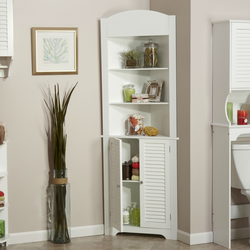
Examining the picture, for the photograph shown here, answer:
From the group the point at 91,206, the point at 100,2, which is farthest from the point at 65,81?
the point at 91,206

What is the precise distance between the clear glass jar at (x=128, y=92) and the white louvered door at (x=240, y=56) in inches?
37.0

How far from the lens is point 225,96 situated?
309 cm

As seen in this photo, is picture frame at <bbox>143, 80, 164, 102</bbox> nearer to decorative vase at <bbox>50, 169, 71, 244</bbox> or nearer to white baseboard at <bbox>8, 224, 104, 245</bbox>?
decorative vase at <bbox>50, 169, 71, 244</bbox>

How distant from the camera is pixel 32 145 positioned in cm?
337

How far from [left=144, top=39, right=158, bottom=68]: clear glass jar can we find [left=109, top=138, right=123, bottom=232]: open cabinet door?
0.76 m

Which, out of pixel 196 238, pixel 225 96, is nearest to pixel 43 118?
pixel 225 96

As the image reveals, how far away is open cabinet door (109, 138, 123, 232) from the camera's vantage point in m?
3.25

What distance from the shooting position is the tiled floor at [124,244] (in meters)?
3.21

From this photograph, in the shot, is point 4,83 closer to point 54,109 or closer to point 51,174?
point 54,109

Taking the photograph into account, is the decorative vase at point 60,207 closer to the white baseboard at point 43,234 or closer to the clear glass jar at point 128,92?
the white baseboard at point 43,234

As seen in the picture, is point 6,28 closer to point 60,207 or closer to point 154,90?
point 154,90

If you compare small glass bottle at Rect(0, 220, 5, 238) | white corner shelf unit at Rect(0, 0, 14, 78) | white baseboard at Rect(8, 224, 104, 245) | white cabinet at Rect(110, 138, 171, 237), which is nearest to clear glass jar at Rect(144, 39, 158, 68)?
white cabinet at Rect(110, 138, 171, 237)

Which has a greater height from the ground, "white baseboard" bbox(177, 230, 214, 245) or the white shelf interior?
the white shelf interior

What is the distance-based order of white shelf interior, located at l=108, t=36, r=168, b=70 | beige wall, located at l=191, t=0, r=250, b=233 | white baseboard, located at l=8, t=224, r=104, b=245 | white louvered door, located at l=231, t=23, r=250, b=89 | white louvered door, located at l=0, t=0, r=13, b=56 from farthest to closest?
white shelf interior, located at l=108, t=36, r=168, b=70 → white baseboard, located at l=8, t=224, r=104, b=245 → beige wall, located at l=191, t=0, r=250, b=233 → white louvered door, located at l=231, t=23, r=250, b=89 → white louvered door, located at l=0, t=0, r=13, b=56
